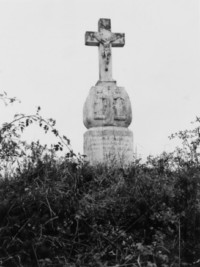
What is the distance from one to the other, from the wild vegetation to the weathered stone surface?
6110mm

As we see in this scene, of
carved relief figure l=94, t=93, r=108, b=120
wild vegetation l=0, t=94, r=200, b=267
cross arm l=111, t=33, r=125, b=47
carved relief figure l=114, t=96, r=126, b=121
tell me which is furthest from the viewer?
cross arm l=111, t=33, r=125, b=47

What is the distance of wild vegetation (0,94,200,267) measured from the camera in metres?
3.67

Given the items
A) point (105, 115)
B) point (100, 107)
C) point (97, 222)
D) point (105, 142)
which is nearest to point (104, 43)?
point (100, 107)

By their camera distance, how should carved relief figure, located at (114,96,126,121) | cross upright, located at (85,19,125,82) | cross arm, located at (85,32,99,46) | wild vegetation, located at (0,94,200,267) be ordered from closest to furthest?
wild vegetation, located at (0,94,200,267)
carved relief figure, located at (114,96,126,121)
cross upright, located at (85,19,125,82)
cross arm, located at (85,32,99,46)

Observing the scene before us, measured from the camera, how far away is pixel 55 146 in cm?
435

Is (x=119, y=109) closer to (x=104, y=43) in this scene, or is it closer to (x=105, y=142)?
(x=105, y=142)

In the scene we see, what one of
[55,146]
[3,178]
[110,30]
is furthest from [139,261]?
[110,30]

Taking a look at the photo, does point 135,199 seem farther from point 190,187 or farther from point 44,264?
point 44,264

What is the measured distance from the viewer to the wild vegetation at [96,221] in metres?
3.67

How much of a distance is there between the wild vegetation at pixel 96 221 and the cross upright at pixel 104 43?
7072mm

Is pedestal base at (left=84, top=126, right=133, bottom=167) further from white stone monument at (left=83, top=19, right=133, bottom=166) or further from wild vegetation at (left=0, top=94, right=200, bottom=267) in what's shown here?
wild vegetation at (left=0, top=94, right=200, bottom=267)

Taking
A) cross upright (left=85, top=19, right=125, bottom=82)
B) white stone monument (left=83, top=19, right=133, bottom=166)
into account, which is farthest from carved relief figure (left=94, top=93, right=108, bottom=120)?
cross upright (left=85, top=19, right=125, bottom=82)

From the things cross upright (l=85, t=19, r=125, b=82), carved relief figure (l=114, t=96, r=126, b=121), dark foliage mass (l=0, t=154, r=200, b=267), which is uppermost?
cross upright (l=85, t=19, r=125, b=82)

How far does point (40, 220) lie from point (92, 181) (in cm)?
117
